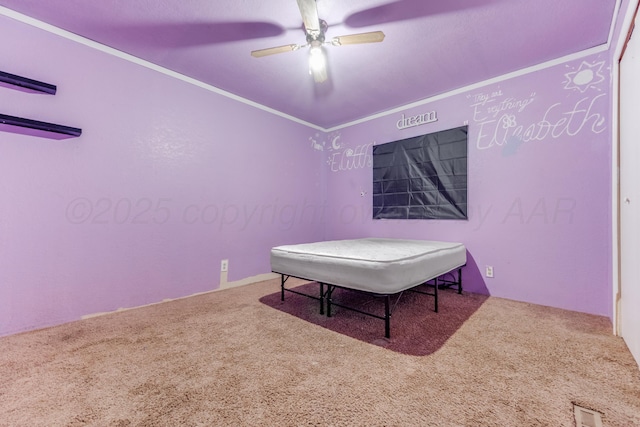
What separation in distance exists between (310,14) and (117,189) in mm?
2097

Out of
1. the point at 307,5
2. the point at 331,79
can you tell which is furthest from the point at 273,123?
the point at 307,5

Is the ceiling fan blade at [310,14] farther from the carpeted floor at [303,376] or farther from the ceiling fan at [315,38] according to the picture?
the carpeted floor at [303,376]

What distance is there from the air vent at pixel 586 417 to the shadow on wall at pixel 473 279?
5.75 feet

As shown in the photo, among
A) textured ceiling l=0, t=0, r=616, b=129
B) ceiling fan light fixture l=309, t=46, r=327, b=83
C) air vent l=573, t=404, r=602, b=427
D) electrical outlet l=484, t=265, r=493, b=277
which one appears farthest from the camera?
electrical outlet l=484, t=265, r=493, b=277

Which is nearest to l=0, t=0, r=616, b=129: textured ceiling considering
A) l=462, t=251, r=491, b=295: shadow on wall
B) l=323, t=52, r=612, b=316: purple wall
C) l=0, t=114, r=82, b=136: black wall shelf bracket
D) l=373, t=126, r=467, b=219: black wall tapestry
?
l=323, t=52, r=612, b=316: purple wall

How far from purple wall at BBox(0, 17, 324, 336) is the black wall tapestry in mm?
1587

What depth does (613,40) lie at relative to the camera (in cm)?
200

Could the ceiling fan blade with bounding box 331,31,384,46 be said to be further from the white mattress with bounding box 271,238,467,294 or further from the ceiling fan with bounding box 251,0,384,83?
the white mattress with bounding box 271,238,467,294

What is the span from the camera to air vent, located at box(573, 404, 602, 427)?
40.3 inches

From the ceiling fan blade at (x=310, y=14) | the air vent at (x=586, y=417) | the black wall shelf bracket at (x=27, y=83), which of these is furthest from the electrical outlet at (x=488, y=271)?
the black wall shelf bracket at (x=27, y=83)

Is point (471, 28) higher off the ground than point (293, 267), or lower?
higher

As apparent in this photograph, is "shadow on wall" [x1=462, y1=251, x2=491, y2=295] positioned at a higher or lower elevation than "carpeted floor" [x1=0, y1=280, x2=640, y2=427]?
higher

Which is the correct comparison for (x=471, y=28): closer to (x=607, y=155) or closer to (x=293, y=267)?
(x=607, y=155)

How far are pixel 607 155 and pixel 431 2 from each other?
6.24 feet
